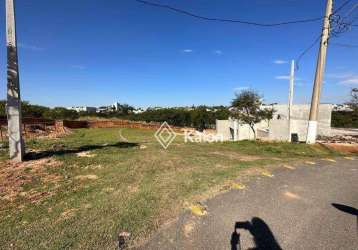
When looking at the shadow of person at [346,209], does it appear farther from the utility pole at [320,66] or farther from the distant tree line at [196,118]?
the distant tree line at [196,118]

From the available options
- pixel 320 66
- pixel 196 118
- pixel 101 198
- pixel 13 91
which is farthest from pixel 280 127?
pixel 196 118

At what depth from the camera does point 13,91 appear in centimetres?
602

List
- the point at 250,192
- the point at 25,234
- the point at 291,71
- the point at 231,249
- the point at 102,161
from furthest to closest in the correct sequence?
the point at 291,71 < the point at 102,161 < the point at 250,192 < the point at 25,234 < the point at 231,249

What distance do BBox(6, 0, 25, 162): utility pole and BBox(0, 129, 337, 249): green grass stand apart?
32.4 inches

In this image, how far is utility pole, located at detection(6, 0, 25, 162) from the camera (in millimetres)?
5953

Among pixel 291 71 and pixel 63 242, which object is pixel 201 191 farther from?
pixel 291 71

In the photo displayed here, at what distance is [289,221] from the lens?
321cm

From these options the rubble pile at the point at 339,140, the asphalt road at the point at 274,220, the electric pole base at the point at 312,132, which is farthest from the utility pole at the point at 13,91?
the rubble pile at the point at 339,140

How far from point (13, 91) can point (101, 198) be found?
13.7 feet

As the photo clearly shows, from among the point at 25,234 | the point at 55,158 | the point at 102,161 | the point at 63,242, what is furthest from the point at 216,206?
the point at 55,158

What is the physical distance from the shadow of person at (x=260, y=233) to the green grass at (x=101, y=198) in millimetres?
1006

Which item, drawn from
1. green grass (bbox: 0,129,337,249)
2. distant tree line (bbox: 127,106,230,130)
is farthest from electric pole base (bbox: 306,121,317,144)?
distant tree line (bbox: 127,106,230,130)

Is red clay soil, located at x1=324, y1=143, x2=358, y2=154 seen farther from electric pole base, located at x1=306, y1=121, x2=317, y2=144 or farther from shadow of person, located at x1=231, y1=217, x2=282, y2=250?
shadow of person, located at x1=231, y1=217, x2=282, y2=250

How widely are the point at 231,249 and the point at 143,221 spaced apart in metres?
1.19
